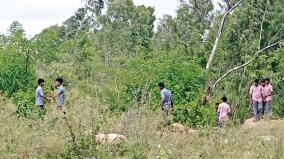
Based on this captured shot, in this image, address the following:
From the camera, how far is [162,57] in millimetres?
19109

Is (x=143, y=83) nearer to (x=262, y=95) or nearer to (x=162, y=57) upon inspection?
(x=162, y=57)

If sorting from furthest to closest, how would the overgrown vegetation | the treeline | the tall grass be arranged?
1. the treeline
2. the overgrown vegetation
3. the tall grass

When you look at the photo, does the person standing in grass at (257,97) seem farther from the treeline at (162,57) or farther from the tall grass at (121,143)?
the tall grass at (121,143)

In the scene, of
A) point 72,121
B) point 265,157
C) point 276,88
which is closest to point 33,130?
point 72,121

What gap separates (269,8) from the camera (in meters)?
29.1

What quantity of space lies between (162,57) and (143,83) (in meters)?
1.77

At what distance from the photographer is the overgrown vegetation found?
8.45 metres

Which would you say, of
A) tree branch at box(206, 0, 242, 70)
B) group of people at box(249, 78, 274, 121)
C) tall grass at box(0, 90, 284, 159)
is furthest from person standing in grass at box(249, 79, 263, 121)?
tree branch at box(206, 0, 242, 70)

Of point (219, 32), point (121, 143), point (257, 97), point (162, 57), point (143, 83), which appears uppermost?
point (219, 32)

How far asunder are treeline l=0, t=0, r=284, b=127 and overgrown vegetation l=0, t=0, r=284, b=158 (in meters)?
0.05

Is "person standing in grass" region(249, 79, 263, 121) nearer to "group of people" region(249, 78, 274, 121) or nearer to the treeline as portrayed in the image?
"group of people" region(249, 78, 274, 121)

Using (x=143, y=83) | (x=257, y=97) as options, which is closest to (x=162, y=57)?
(x=143, y=83)

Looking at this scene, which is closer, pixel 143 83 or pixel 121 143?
pixel 121 143

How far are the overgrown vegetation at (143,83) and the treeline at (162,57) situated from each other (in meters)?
0.05
